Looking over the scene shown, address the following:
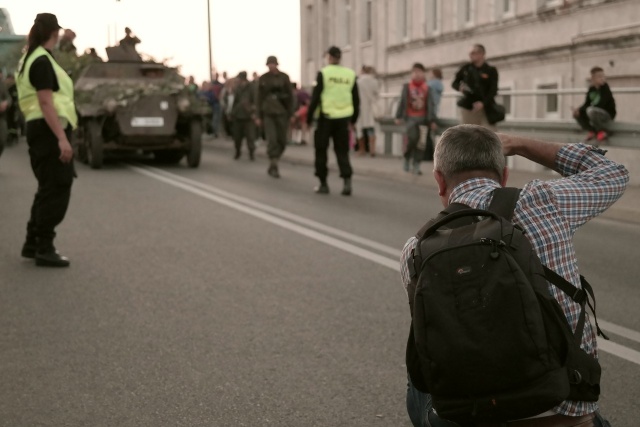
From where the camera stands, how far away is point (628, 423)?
534cm

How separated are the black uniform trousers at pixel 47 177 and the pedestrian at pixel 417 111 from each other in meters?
10.9

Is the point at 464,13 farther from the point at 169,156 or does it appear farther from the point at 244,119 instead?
the point at 169,156

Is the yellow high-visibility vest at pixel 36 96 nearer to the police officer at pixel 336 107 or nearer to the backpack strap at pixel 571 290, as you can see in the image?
the backpack strap at pixel 571 290

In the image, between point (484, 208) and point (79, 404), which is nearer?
point (484, 208)

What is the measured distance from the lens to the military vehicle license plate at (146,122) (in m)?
21.7

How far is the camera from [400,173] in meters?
20.3

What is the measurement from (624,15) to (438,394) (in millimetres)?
19737

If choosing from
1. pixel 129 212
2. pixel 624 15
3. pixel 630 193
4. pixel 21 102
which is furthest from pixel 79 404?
pixel 624 15

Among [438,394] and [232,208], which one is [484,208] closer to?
[438,394]

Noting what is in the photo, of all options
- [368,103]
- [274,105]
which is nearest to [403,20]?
[368,103]

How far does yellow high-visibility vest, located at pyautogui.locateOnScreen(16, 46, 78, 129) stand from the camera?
932 centimetres

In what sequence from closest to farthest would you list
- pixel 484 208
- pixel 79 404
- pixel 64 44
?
pixel 484 208, pixel 79 404, pixel 64 44

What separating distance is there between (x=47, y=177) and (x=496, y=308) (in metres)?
6.86

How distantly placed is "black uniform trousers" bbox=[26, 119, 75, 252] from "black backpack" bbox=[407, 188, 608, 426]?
21.6 feet
